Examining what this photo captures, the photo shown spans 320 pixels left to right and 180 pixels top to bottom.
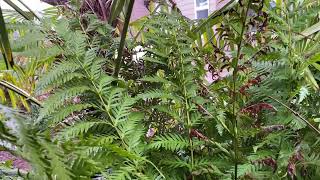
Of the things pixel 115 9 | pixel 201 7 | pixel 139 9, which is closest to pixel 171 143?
pixel 115 9

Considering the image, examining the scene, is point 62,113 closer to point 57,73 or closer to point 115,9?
point 57,73

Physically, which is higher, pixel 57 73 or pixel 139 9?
pixel 139 9

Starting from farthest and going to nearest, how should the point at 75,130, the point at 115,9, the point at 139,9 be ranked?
the point at 139,9, the point at 115,9, the point at 75,130

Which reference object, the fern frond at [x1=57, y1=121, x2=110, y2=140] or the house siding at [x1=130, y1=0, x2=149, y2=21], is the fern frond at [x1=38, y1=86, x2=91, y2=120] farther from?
the house siding at [x1=130, y1=0, x2=149, y2=21]

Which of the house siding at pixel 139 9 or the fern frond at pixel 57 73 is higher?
the house siding at pixel 139 9

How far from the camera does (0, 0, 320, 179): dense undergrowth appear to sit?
1.51 feet

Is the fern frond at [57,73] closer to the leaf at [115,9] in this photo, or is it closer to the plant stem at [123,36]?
the plant stem at [123,36]

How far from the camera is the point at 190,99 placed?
0.55m

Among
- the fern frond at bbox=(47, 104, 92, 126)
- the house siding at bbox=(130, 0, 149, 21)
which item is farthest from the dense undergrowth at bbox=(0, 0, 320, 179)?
the house siding at bbox=(130, 0, 149, 21)

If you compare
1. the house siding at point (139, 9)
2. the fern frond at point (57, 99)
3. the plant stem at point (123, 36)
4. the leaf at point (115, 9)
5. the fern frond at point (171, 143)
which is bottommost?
the fern frond at point (171, 143)

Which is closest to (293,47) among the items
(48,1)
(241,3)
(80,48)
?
(241,3)

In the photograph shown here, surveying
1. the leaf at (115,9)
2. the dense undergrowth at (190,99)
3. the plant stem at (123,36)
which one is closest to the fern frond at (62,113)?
the dense undergrowth at (190,99)

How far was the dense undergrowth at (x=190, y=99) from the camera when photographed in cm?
46

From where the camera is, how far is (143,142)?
0.52 metres
